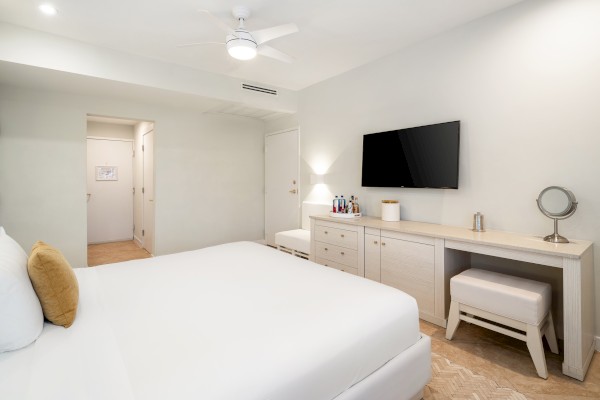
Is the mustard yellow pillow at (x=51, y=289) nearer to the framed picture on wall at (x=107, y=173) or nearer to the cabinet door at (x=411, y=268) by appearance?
the cabinet door at (x=411, y=268)

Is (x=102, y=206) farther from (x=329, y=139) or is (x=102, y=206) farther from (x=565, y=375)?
(x=565, y=375)

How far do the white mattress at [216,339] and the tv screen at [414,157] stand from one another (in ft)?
5.53

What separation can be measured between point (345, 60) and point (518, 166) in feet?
7.36

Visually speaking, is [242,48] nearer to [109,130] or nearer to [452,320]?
[452,320]

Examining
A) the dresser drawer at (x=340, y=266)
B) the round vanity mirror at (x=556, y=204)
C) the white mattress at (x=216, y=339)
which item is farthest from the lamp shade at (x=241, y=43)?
the round vanity mirror at (x=556, y=204)

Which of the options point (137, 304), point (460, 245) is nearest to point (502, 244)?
point (460, 245)

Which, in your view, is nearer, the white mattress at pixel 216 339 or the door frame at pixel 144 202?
the white mattress at pixel 216 339

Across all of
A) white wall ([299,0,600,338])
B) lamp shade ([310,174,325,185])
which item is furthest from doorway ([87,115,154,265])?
white wall ([299,0,600,338])

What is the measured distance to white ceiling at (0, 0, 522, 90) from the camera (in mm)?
2488

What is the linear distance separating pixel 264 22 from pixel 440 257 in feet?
8.68

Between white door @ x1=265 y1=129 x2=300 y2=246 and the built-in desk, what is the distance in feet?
4.23

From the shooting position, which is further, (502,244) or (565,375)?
(502,244)

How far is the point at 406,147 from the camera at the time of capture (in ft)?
10.5

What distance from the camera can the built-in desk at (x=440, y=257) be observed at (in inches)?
72.2
